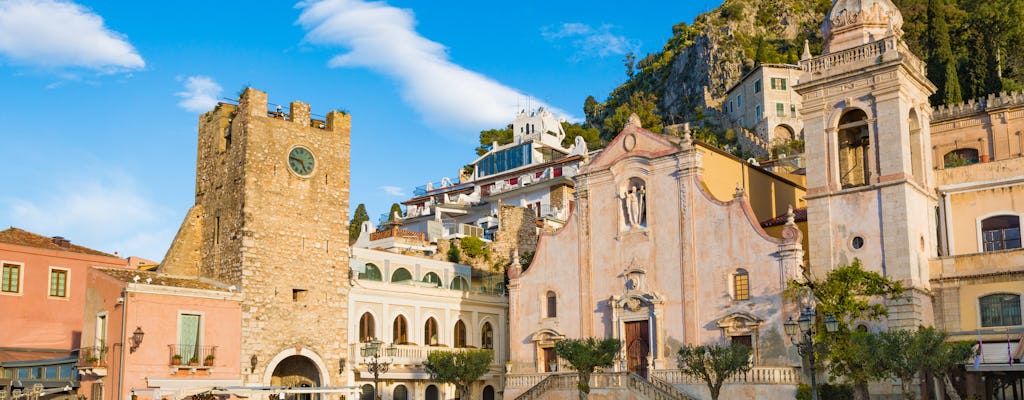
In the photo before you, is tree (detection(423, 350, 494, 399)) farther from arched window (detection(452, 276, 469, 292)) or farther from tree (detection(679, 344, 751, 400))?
tree (detection(679, 344, 751, 400))

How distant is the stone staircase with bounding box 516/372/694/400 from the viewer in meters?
35.3

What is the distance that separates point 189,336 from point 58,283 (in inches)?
371

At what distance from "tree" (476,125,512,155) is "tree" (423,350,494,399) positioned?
6806cm

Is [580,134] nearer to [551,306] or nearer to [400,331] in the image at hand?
[400,331]

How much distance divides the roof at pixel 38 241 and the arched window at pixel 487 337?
719 inches

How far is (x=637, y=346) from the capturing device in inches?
1594

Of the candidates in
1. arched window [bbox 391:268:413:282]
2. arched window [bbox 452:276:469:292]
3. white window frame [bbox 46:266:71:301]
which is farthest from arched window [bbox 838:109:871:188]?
white window frame [bbox 46:266:71:301]

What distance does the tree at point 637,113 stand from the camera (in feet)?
355

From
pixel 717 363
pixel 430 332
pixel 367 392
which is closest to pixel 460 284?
pixel 430 332

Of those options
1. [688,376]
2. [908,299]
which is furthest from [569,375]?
[908,299]

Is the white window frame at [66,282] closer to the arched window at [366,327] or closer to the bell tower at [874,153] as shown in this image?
the arched window at [366,327]

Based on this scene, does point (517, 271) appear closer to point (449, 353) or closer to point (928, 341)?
point (449, 353)

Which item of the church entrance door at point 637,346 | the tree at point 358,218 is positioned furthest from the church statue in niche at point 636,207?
the tree at point 358,218

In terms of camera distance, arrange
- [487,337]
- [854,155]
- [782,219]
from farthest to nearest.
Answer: [487,337] < [782,219] < [854,155]
